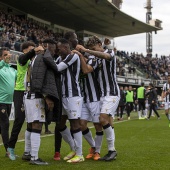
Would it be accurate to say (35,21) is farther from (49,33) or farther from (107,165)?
(107,165)

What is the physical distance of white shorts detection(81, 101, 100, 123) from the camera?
7617 mm

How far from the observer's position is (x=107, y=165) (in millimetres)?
6934

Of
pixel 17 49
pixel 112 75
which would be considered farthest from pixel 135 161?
pixel 17 49

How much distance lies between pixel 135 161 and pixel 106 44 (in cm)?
224

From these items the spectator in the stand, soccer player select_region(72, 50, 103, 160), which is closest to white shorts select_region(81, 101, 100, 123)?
soccer player select_region(72, 50, 103, 160)

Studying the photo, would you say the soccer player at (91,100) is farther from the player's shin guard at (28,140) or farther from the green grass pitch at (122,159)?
the player's shin guard at (28,140)

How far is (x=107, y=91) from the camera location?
7.52 m

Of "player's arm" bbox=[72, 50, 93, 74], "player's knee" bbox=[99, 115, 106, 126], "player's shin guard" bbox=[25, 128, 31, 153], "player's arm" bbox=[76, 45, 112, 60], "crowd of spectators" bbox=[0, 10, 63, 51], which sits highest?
"crowd of spectators" bbox=[0, 10, 63, 51]

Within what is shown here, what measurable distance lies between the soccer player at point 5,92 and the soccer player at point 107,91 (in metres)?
1.63

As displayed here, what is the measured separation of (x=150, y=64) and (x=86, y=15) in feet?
58.6

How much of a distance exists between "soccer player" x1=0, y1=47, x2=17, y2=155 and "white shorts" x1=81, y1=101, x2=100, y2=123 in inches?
60.4

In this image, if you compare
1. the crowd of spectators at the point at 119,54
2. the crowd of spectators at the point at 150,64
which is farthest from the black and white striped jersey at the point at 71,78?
the crowd of spectators at the point at 150,64

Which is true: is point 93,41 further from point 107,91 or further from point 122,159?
point 122,159

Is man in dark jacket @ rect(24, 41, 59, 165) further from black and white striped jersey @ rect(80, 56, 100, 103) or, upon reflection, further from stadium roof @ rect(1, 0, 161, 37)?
stadium roof @ rect(1, 0, 161, 37)
